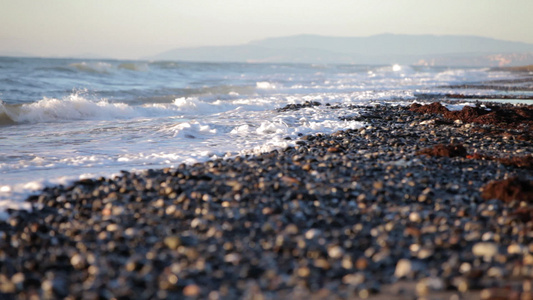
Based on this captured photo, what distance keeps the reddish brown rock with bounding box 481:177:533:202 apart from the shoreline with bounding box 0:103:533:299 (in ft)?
0.22

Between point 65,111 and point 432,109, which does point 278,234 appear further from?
point 65,111

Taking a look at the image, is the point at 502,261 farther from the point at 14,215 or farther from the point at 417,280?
the point at 14,215

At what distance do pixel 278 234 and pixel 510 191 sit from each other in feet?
8.95

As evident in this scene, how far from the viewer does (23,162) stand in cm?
748

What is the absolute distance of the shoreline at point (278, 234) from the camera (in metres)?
3.32

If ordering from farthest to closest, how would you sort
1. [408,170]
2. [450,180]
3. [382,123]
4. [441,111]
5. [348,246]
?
[441,111], [382,123], [408,170], [450,180], [348,246]

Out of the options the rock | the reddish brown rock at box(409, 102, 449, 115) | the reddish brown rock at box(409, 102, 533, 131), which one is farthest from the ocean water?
the rock

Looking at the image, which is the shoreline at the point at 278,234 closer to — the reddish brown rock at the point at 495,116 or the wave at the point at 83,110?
the reddish brown rock at the point at 495,116

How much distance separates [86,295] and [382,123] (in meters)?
9.44

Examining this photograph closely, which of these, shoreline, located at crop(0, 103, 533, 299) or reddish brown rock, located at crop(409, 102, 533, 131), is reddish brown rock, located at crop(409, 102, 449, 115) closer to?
reddish brown rock, located at crop(409, 102, 533, 131)

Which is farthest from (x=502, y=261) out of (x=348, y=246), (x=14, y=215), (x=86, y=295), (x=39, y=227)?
(x=14, y=215)

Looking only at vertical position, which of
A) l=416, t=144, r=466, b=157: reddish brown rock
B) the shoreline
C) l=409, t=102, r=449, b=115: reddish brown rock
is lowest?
the shoreline

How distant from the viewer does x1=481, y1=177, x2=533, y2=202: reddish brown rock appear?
4.98 meters

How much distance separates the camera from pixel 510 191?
16.6ft
